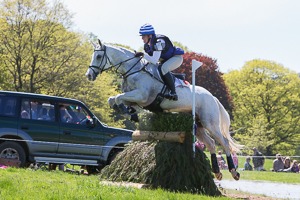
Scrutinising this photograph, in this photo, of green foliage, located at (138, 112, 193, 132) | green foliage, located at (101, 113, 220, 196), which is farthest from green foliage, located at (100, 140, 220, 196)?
green foliage, located at (138, 112, 193, 132)

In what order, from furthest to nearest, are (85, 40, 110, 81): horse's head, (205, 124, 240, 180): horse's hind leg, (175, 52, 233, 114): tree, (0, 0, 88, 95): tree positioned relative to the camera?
1. (175, 52, 233, 114): tree
2. (0, 0, 88, 95): tree
3. (205, 124, 240, 180): horse's hind leg
4. (85, 40, 110, 81): horse's head

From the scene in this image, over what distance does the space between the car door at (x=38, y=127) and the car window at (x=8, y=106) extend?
0.22 metres

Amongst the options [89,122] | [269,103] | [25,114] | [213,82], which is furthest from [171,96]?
[269,103]

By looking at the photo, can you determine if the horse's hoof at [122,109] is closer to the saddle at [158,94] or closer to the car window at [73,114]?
the saddle at [158,94]

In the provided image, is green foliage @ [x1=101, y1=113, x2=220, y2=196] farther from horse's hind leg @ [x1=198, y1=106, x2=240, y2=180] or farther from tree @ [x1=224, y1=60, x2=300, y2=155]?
tree @ [x1=224, y1=60, x2=300, y2=155]

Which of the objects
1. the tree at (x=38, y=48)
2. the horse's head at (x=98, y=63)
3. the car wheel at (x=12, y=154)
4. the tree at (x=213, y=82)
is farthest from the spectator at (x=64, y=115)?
the tree at (x=213, y=82)

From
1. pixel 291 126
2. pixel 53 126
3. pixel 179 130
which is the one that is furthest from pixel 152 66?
pixel 291 126

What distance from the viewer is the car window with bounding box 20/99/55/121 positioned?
16.0 m

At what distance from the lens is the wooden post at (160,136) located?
1052cm

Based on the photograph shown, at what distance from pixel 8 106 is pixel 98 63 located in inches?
217

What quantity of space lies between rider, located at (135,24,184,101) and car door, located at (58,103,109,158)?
5771 mm

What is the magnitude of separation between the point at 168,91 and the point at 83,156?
6.13m

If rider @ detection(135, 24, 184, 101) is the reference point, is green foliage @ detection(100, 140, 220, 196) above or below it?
below

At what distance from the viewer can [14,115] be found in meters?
15.9
